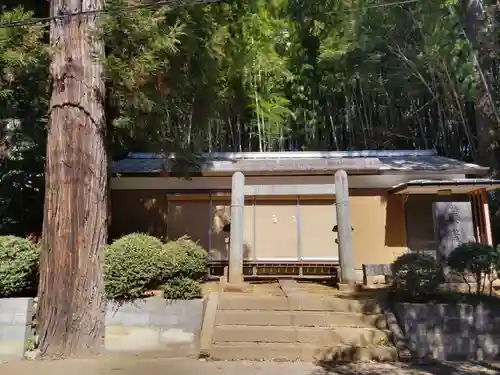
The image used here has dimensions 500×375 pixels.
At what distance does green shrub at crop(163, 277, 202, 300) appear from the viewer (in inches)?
262

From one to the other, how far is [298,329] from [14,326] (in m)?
4.16

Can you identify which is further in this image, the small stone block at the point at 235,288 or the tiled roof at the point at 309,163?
the tiled roof at the point at 309,163

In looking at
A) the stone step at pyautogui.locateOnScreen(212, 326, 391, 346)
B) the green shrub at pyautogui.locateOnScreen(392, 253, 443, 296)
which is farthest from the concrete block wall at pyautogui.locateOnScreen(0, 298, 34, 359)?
the green shrub at pyautogui.locateOnScreen(392, 253, 443, 296)

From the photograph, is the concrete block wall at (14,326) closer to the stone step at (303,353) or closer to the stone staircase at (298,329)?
the stone staircase at (298,329)

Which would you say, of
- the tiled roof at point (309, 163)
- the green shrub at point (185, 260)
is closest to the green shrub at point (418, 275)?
the green shrub at point (185, 260)

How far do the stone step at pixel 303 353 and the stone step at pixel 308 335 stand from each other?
0.19 m

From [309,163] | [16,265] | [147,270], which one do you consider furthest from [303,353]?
[309,163]

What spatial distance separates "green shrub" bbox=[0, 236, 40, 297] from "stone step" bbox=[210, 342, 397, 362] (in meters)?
3.12

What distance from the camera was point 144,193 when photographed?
11.6m

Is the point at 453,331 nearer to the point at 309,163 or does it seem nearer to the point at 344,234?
the point at 344,234

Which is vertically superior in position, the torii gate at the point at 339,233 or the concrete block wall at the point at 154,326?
the torii gate at the point at 339,233

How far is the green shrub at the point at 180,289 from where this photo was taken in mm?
6652

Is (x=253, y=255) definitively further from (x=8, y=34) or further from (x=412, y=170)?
(x=8, y=34)

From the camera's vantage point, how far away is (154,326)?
21.4 feet
